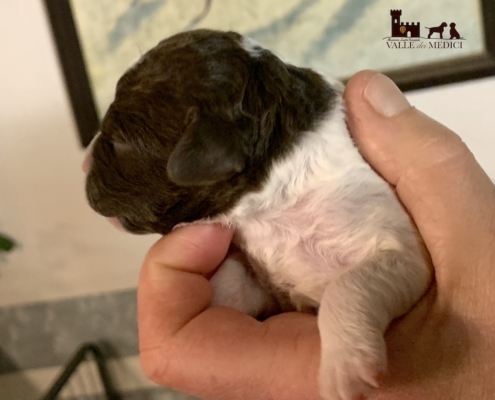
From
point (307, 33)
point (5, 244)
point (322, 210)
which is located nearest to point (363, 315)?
point (322, 210)

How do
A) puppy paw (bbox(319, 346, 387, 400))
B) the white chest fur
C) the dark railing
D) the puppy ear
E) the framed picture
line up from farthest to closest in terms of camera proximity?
the dark railing → the framed picture → the white chest fur → the puppy ear → puppy paw (bbox(319, 346, 387, 400))

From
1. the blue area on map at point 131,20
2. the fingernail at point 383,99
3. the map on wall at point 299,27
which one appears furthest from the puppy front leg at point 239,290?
the blue area on map at point 131,20

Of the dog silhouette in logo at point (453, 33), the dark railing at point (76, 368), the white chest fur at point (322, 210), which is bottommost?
the dark railing at point (76, 368)

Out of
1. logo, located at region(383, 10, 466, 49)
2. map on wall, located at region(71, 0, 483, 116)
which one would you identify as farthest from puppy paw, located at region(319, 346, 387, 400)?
logo, located at region(383, 10, 466, 49)

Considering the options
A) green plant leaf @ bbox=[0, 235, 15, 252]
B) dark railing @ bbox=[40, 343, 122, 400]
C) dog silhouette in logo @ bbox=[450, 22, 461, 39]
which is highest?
dog silhouette in logo @ bbox=[450, 22, 461, 39]

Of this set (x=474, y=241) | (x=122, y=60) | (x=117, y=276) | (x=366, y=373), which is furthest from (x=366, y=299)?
(x=117, y=276)

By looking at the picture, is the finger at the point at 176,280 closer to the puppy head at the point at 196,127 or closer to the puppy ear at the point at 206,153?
the puppy head at the point at 196,127

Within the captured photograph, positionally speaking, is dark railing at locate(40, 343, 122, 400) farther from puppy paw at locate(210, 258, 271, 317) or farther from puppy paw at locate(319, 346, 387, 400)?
puppy paw at locate(319, 346, 387, 400)
